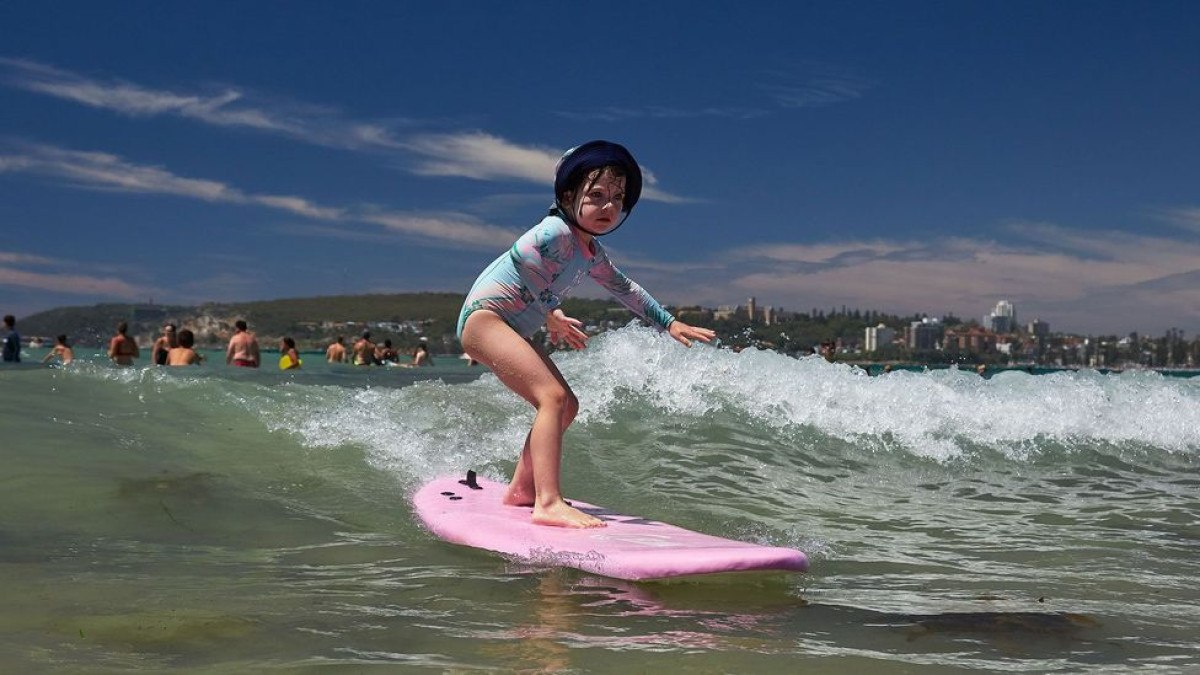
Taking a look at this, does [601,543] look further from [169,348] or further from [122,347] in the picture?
[122,347]

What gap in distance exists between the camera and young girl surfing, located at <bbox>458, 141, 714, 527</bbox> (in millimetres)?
4465

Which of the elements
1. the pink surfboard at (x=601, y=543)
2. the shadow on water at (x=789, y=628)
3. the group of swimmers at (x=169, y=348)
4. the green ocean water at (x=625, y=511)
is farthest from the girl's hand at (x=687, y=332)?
the group of swimmers at (x=169, y=348)

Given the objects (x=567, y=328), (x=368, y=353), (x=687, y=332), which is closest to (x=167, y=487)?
(x=567, y=328)

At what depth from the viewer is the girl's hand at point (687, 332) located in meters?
4.80

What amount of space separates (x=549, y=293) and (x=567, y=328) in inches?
14.4

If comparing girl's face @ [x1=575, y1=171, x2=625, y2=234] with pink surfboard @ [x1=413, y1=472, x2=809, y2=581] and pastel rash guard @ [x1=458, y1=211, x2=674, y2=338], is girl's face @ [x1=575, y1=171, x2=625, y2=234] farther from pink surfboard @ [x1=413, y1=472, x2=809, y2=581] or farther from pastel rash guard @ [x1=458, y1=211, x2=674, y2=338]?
pink surfboard @ [x1=413, y1=472, x2=809, y2=581]

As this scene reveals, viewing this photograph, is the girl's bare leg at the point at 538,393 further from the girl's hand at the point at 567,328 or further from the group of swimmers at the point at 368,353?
the group of swimmers at the point at 368,353

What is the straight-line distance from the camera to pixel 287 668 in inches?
98.7

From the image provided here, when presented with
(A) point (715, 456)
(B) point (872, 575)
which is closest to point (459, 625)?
(B) point (872, 575)

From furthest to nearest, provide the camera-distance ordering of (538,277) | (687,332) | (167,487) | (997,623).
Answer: (167,487) < (687,332) < (538,277) < (997,623)

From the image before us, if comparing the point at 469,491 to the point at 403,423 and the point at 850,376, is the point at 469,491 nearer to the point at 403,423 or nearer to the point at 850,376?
the point at 403,423

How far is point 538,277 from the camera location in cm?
469

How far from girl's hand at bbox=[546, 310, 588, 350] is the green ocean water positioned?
1150mm

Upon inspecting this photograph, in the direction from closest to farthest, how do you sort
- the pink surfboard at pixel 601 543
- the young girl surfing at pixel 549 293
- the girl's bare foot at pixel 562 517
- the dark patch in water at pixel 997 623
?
the dark patch in water at pixel 997 623 < the pink surfboard at pixel 601 543 < the girl's bare foot at pixel 562 517 < the young girl surfing at pixel 549 293
